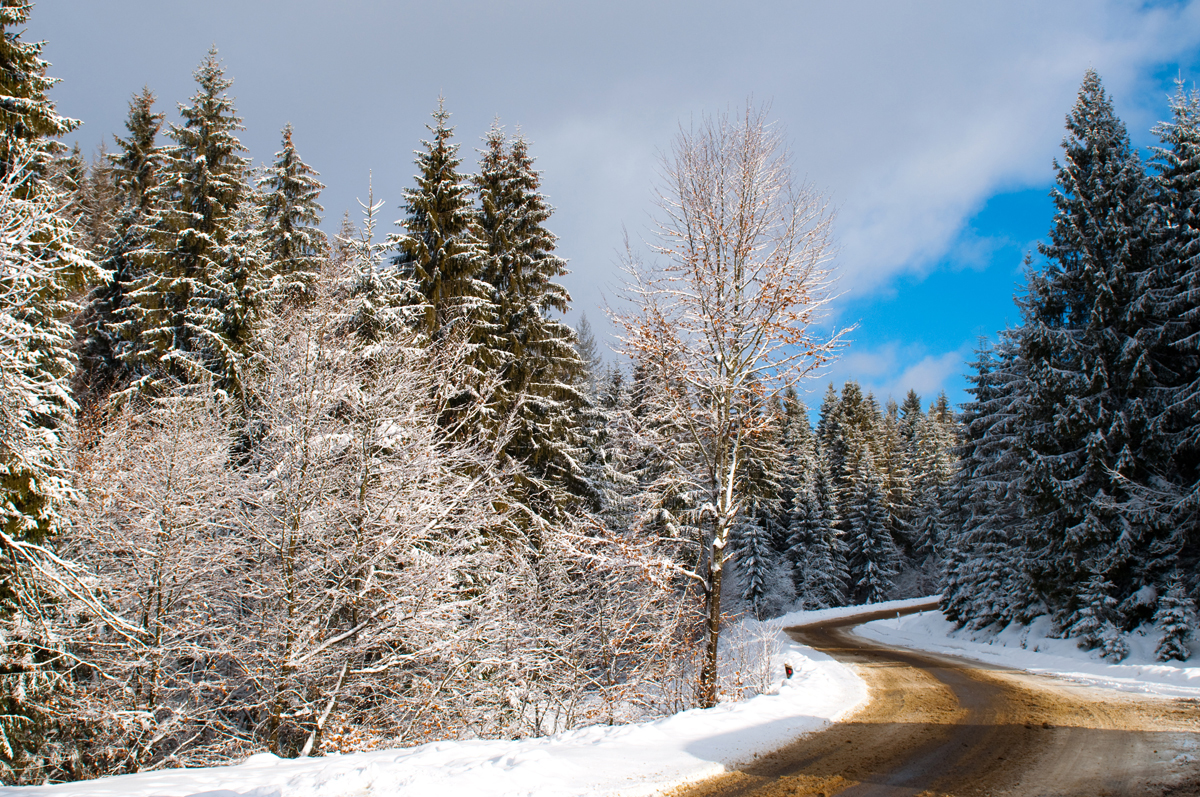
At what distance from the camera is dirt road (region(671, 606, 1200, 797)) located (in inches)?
223

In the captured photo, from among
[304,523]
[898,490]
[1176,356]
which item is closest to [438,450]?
[304,523]

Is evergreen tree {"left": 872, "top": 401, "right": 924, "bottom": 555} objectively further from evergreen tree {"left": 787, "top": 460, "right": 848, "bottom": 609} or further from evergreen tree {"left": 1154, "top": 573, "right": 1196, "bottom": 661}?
evergreen tree {"left": 1154, "top": 573, "right": 1196, "bottom": 661}

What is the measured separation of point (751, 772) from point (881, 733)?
2850mm

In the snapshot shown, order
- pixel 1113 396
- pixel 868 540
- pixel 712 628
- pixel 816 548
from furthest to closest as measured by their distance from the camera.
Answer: pixel 868 540 → pixel 816 548 → pixel 1113 396 → pixel 712 628

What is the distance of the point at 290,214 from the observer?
2175 centimetres

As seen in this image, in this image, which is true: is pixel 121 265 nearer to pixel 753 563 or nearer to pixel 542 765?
pixel 542 765

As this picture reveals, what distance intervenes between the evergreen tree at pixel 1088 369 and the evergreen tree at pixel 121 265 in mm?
31441

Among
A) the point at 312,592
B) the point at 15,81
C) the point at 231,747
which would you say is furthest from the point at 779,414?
the point at 15,81

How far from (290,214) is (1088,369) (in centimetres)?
2729

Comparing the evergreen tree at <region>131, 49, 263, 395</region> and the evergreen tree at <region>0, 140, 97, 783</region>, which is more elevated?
the evergreen tree at <region>131, 49, 263, 395</region>

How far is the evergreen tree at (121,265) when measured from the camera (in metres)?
23.0

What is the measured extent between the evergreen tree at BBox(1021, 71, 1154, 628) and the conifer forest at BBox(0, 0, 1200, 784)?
0.34 feet

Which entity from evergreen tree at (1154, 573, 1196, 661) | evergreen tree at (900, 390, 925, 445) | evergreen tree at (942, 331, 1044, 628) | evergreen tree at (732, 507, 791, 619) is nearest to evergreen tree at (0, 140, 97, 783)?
evergreen tree at (1154, 573, 1196, 661)

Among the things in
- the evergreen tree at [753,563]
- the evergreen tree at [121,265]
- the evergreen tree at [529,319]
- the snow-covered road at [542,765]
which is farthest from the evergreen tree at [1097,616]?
the evergreen tree at [121,265]
